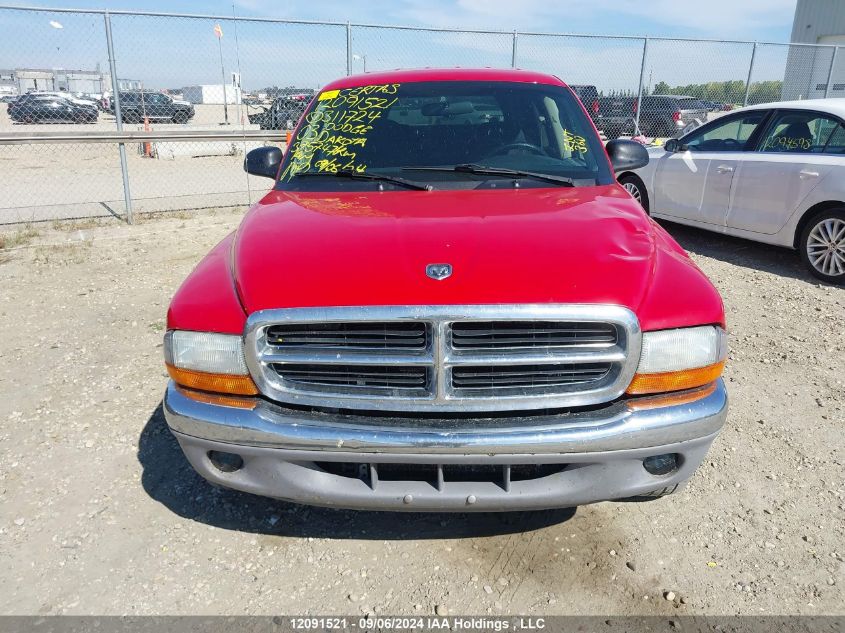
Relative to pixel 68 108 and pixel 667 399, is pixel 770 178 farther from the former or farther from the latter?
pixel 68 108

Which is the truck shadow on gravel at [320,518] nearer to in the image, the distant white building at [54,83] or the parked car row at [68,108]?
the distant white building at [54,83]

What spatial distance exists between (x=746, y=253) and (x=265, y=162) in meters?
5.86

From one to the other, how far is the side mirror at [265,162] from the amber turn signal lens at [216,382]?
5.90 ft

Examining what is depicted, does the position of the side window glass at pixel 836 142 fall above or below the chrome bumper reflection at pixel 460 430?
above

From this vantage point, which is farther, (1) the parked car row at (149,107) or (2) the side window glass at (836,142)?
(1) the parked car row at (149,107)

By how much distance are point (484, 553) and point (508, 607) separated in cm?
29

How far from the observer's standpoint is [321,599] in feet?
7.84

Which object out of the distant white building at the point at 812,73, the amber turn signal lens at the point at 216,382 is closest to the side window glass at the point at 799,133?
the amber turn signal lens at the point at 216,382

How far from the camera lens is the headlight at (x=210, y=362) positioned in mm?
2229

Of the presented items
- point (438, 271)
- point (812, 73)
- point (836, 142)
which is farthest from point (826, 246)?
point (812, 73)

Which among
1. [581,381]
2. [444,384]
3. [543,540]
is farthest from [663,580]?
[444,384]

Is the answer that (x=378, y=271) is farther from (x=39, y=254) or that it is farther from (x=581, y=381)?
(x=39, y=254)

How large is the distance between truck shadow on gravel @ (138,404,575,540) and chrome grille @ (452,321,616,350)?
101 centimetres

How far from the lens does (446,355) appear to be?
2.13 metres
